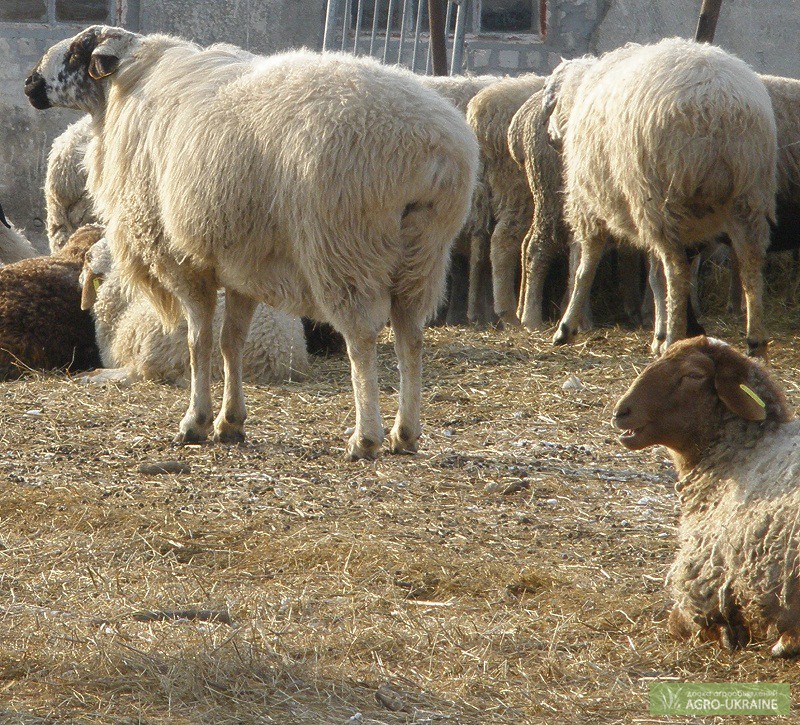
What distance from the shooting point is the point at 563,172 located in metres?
8.38

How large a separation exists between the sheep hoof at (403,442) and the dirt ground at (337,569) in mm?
90

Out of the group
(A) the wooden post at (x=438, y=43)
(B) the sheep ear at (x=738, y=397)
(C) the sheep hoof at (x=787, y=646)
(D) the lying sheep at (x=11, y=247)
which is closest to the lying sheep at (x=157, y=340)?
(D) the lying sheep at (x=11, y=247)

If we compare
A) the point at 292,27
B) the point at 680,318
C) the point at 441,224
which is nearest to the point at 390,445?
the point at 441,224

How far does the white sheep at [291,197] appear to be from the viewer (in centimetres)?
487

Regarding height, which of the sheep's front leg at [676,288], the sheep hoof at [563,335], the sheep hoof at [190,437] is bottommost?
the sheep hoof at [190,437]

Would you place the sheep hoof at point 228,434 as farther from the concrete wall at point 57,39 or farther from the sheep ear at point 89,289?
the concrete wall at point 57,39

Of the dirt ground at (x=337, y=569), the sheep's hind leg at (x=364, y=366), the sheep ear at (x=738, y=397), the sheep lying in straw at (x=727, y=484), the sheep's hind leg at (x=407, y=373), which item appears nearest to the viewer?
the dirt ground at (x=337, y=569)

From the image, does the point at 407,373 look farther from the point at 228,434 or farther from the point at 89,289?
the point at 89,289

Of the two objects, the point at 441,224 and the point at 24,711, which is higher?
the point at 441,224

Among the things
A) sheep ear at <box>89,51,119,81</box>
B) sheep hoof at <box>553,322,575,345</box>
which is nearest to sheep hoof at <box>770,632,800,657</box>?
sheep ear at <box>89,51,119,81</box>

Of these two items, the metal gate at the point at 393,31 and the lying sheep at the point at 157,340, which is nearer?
the lying sheep at the point at 157,340

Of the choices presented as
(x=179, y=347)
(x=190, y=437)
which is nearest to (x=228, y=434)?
(x=190, y=437)

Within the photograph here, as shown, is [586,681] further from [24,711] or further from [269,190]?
[269,190]

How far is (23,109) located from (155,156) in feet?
30.0
